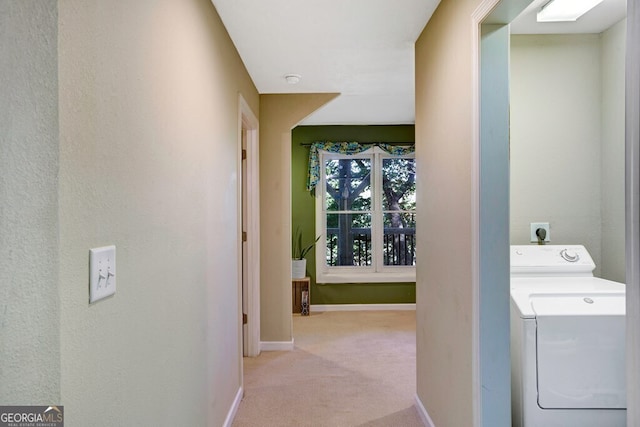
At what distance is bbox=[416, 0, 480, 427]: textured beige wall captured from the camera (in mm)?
1673

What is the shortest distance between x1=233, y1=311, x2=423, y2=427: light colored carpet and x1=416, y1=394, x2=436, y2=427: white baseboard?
4 centimetres

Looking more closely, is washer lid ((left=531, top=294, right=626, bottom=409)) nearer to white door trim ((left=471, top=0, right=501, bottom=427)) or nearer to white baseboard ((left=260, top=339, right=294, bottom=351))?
white door trim ((left=471, top=0, right=501, bottom=427))

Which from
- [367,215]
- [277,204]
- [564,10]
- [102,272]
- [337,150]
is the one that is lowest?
[102,272]

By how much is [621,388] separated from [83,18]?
242cm

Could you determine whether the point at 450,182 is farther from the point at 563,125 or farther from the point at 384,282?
the point at 384,282

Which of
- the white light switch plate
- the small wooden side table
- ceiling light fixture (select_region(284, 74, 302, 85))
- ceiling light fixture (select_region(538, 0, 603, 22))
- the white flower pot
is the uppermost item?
ceiling light fixture (select_region(284, 74, 302, 85))

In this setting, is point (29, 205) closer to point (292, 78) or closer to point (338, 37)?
point (338, 37)

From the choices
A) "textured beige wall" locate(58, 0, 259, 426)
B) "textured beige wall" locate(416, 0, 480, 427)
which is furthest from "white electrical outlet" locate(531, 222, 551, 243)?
"textured beige wall" locate(58, 0, 259, 426)

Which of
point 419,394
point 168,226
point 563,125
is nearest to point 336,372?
point 419,394

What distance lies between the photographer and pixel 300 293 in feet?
15.9

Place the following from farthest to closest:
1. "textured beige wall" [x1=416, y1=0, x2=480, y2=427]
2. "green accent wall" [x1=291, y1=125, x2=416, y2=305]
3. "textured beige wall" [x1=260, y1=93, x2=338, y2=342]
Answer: "green accent wall" [x1=291, y1=125, x2=416, y2=305]
"textured beige wall" [x1=260, y1=93, x2=338, y2=342]
"textured beige wall" [x1=416, y1=0, x2=480, y2=427]

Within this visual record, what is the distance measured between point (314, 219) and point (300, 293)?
100cm

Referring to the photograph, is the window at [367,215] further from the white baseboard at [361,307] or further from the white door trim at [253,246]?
the white door trim at [253,246]

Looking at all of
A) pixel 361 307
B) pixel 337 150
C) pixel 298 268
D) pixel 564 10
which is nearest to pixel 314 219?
pixel 298 268
